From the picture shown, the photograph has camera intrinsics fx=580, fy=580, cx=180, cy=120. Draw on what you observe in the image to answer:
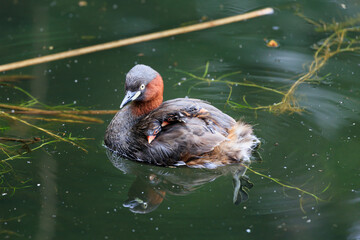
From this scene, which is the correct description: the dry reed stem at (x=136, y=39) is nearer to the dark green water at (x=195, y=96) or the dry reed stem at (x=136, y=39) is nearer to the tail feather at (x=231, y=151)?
the dark green water at (x=195, y=96)

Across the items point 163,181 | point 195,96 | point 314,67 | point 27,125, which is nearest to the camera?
point 163,181

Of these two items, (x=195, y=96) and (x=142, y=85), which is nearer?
(x=142, y=85)

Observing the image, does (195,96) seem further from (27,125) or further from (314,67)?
(27,125)

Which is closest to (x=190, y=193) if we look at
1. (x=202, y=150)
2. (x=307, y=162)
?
(x=202, y=150)

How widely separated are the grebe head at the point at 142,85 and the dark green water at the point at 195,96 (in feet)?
2.13

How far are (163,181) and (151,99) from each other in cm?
84

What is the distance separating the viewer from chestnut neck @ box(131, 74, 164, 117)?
5500mm

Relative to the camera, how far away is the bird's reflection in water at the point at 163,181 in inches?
193

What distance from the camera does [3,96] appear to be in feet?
21.2

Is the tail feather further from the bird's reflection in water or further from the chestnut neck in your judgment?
the chestnut neck

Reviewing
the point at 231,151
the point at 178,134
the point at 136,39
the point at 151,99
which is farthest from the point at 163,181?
the point at 136,39

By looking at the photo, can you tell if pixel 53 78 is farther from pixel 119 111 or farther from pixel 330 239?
pixel 330 239

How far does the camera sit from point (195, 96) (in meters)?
6.38

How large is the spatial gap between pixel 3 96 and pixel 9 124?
62 centimetres
